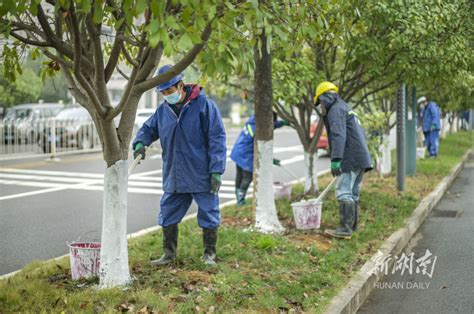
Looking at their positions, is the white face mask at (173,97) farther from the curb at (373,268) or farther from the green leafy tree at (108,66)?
the curb at (373,268)

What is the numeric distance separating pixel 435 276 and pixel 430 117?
13036mm

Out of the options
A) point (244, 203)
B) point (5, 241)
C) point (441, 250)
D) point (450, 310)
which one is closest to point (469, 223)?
point (441, 250)

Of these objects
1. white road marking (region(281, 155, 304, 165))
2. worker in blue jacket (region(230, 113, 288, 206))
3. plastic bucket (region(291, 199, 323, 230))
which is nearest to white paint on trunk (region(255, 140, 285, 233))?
plastic bucket (region(291, 199, 323, 230))

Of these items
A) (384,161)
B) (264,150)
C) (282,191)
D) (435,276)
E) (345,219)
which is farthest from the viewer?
(384,161)

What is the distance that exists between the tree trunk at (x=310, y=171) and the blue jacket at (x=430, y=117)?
931 cm

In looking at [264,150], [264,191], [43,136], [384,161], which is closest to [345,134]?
[264,150]

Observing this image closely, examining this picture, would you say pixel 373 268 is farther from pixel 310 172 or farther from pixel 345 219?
pixel 310 172

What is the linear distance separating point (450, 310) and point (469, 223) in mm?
4324

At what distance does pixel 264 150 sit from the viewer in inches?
301

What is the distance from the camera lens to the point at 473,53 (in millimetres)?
8891

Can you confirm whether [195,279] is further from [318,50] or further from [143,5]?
[318,50]

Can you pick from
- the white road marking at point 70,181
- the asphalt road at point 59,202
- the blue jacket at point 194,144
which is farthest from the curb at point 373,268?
the white road marking at point 70,181

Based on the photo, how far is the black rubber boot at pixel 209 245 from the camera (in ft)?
20.3

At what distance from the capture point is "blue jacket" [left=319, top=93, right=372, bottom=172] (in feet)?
25.0
